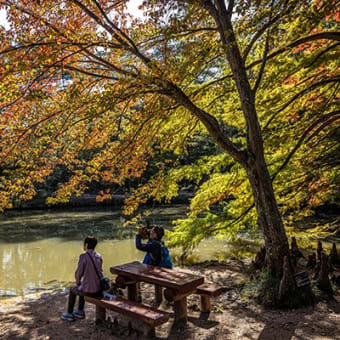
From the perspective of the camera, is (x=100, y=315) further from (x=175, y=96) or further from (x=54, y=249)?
(x=54, y=249)

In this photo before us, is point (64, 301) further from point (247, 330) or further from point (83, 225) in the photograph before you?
point (83, 225)

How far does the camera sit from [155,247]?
5.36 metres

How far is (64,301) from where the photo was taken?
626 centimetres

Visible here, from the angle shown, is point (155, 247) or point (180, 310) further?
point (155, 247)

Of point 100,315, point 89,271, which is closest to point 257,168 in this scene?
point 89,271

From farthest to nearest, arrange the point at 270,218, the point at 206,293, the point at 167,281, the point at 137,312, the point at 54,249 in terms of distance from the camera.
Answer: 1. the point at 54,249
2. the point at 270,218
3. the point at 206,293
4. the point at 167,281
5. the point at 137,312

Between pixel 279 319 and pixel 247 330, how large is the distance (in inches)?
23.2

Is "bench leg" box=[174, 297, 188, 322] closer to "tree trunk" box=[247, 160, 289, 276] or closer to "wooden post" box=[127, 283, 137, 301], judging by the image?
"wooden post" box=[127, 283, 137, 301]

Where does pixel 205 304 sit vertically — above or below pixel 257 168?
below

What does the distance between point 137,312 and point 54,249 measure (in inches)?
372

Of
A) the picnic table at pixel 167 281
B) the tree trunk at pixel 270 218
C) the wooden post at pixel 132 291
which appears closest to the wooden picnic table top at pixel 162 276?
the picnic table at pixel 167 281

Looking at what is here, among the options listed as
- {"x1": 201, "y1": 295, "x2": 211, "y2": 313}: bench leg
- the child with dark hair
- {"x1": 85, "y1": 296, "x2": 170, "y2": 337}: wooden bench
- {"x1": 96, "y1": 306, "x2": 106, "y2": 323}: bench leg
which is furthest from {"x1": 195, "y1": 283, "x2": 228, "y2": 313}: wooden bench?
{"x1": 96, "y1": 306, "x2": 106, "y2": 323}: bench leg

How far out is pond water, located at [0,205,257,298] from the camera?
901cm

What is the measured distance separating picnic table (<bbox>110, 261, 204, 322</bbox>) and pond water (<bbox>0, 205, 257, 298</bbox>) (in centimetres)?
371
